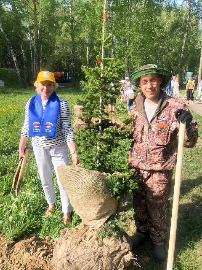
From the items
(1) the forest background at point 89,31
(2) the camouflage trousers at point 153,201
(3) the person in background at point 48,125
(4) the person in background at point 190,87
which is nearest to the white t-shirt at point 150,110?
(2) the camouflage trousers at point 153,201

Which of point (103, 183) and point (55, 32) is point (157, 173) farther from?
point (55, 32)

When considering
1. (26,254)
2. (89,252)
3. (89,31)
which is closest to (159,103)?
(89,252)

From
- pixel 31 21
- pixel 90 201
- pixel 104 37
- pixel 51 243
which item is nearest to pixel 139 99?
pixel 104 37

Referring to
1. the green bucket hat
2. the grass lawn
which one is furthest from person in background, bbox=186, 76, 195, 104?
the green bucket hat

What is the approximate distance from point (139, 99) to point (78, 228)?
61.2 inches

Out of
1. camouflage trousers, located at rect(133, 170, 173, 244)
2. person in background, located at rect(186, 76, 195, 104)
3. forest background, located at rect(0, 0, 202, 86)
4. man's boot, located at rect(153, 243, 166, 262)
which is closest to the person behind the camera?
camouflage trousers, located at rect(133, 170, 173, 244)

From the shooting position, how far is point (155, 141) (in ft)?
9.42

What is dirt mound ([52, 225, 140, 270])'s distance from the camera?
249 centimetres

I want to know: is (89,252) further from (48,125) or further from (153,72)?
(153,72)

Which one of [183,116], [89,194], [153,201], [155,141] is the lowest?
[153,201]

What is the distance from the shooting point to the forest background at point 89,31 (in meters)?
24.6

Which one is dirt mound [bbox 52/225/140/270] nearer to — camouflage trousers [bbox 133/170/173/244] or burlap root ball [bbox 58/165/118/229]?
burlap root ball [bbox 58/165/118/229]

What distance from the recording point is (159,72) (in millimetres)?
2721

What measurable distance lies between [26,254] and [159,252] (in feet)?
5.17
